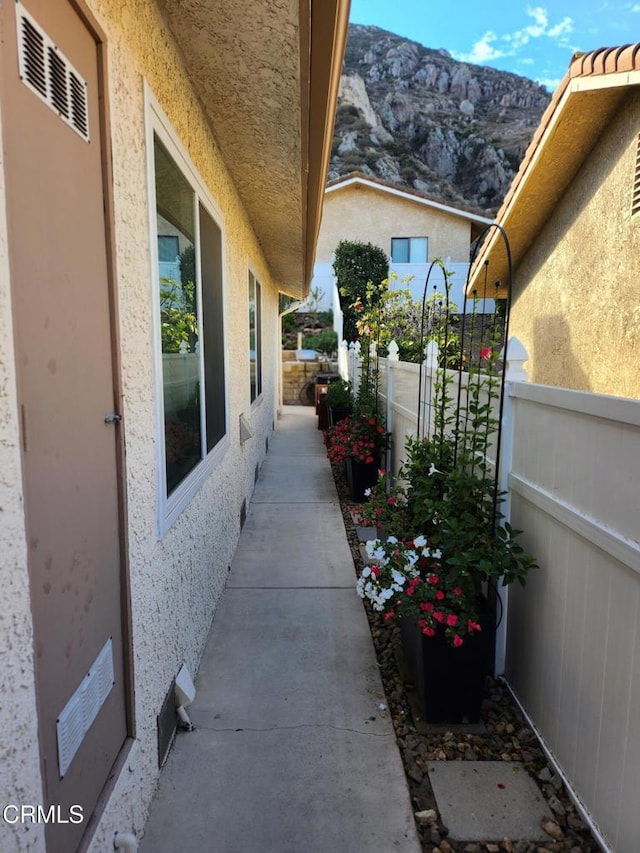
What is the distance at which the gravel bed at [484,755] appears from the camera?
1.86 m

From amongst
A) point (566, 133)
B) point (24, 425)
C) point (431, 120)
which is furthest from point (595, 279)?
Result: point (431, 120)

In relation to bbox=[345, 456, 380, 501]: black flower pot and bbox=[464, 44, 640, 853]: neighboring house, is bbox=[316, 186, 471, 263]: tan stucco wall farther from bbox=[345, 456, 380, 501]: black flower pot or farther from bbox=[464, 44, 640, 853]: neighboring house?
bbox=[464, 44, 640, 853]: neighboring house

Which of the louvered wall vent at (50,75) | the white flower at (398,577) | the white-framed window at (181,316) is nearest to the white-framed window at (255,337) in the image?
the white-framed window at (181,316)

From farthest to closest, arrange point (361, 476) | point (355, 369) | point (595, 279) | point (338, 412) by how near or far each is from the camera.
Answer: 1. point (355, 369)
2. point (338, 412)
3. point (361, 476)
4. point (595, 279)

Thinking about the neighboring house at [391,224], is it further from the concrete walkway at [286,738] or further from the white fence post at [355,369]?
the concrete walkway at [286,738]

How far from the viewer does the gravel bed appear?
186 cm

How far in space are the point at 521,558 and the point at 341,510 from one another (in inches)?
139

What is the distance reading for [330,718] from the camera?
2521 mm

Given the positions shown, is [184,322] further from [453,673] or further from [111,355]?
[453,673]

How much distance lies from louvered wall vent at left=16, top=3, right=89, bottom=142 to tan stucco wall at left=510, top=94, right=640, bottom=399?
4791 mm

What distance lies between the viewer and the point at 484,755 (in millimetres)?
2301

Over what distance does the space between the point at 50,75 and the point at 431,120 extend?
58724 mm

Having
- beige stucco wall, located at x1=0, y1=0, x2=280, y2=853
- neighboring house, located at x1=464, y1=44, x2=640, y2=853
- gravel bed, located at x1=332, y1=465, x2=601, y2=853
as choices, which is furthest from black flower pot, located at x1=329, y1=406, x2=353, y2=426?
gravel bed, located at x1=332, y1=465, x2=601, y2=853

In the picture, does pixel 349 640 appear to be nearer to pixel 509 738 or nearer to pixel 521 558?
pixel 509 738
